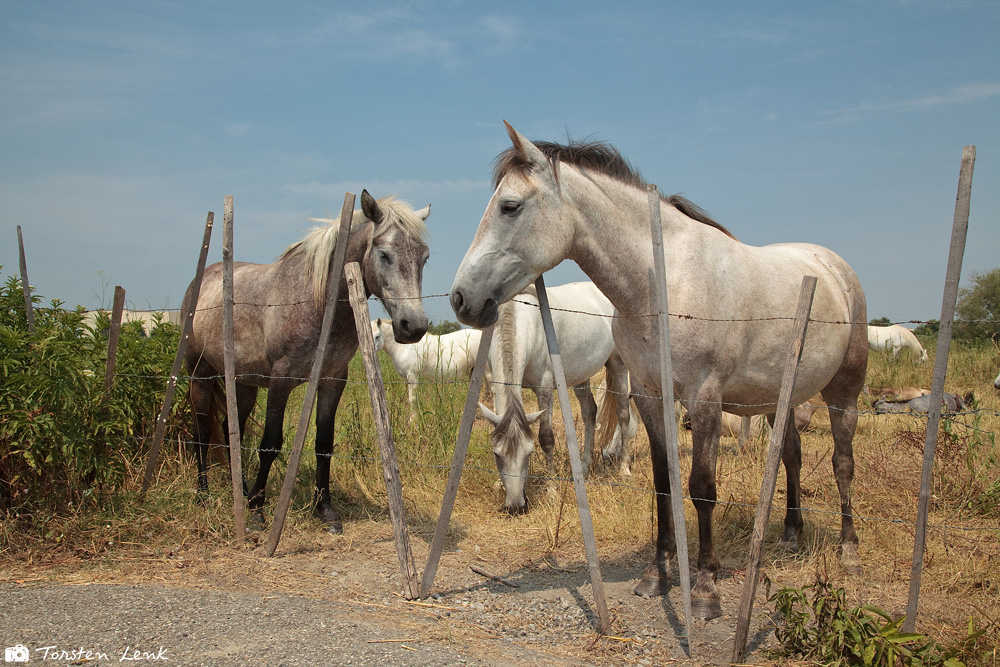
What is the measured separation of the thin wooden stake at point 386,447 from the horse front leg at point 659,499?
4.28 feet

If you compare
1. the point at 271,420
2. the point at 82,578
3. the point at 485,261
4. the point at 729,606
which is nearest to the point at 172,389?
the point at 271,420

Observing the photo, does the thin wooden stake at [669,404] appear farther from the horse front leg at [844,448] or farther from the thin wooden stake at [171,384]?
the thin wooden stake at [171,384]

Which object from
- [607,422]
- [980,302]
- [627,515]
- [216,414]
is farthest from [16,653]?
[980,302]

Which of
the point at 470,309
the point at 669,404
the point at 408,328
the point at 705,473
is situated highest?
the point at 470,309

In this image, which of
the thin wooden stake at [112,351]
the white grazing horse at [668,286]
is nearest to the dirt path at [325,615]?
the white grazing horse at [668,286]

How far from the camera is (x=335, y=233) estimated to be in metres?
4.95

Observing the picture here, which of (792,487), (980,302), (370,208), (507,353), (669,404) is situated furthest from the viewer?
(980,302)

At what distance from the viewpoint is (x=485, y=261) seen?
336 centimetres

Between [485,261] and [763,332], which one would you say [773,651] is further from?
[485,261]

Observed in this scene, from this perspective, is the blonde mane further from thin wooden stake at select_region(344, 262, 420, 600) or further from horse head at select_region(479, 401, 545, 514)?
horse head at select_region(479, 401, 545, 514)

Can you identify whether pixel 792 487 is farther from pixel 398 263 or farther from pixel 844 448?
pixel 398 263

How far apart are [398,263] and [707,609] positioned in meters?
2.83

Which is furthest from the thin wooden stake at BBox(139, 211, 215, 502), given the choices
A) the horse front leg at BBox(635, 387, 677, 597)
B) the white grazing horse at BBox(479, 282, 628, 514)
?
the horse front leg at BBox(635, 387, 677, 597)

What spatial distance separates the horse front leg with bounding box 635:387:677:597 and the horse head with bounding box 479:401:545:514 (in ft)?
5.36
